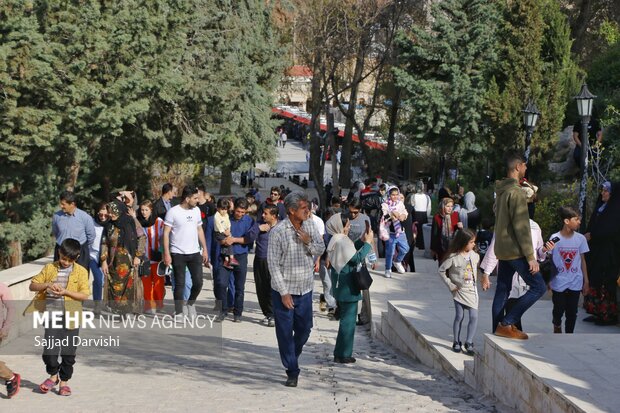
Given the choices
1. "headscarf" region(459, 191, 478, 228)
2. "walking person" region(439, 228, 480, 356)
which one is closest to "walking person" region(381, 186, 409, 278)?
"headscarf" region(459, 191, 478, 228)

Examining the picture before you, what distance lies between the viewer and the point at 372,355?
11828 mm

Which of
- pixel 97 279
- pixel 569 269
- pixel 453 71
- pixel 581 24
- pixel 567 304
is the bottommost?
pixel 97 279

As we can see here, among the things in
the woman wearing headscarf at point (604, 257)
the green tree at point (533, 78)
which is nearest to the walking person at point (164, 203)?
the woman wearing headscarf at point (604, 257)

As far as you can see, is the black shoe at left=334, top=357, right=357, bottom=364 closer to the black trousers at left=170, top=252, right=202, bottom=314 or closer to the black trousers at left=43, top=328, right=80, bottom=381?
the black trousers at left=43, top=328, right=80, bottom=381

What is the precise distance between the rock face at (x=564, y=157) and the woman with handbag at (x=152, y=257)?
54.7ft

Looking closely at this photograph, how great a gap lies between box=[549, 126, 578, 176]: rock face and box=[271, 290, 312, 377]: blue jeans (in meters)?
20.2

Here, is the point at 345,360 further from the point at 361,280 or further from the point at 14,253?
the point at 14,253

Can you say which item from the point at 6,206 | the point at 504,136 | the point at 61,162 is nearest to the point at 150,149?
the point at 61,162

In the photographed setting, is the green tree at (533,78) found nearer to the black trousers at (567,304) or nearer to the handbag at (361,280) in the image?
the black trousers at (567,304)

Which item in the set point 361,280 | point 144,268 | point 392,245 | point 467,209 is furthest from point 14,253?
point 361,280

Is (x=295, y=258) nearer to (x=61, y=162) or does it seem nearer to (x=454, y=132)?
(x=61, y=162)

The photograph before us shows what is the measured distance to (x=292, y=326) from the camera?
9.65m

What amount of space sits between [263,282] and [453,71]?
26.7m

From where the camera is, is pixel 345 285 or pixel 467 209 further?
pixel 467 209
